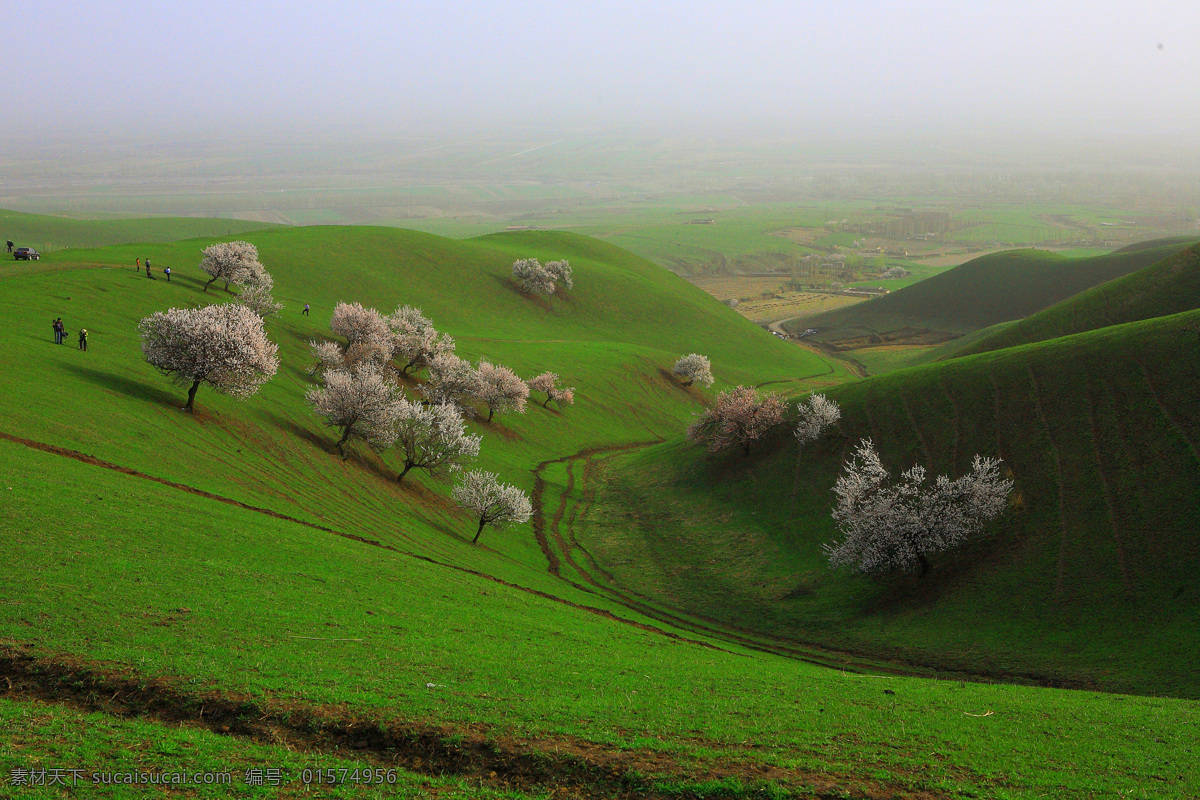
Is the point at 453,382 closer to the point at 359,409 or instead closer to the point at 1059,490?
the point at 359,409

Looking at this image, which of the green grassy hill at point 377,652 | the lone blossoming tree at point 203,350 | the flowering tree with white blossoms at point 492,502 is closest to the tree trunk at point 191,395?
the lone blossoming tree at point 203,350

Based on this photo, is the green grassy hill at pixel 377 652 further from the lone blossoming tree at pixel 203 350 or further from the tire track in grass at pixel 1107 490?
the tire track in grass at pixel 1107 490

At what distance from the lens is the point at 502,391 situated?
282ft

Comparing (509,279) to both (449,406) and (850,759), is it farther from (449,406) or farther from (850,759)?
(850,759)

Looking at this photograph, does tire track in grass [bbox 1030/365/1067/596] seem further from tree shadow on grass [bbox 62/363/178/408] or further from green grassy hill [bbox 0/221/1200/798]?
tree shadow on grass [bbox 62/363/178/408]

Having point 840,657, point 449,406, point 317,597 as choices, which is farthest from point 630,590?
point 317,597

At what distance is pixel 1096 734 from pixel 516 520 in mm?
38784

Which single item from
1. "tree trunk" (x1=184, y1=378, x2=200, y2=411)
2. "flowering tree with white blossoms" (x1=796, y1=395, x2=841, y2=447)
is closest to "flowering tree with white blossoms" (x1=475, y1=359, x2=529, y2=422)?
"flowering tree with white blossoms" (x1=796, y1=395, x2=841, y2=447)

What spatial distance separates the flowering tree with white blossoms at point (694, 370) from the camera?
126 meters

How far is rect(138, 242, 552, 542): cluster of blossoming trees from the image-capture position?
51.6 metres

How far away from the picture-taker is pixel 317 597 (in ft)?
96.8

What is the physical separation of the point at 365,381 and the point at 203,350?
11.9 meters

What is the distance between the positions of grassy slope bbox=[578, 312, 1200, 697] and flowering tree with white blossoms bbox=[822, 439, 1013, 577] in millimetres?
1618

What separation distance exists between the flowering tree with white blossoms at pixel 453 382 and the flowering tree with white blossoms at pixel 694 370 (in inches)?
2021
